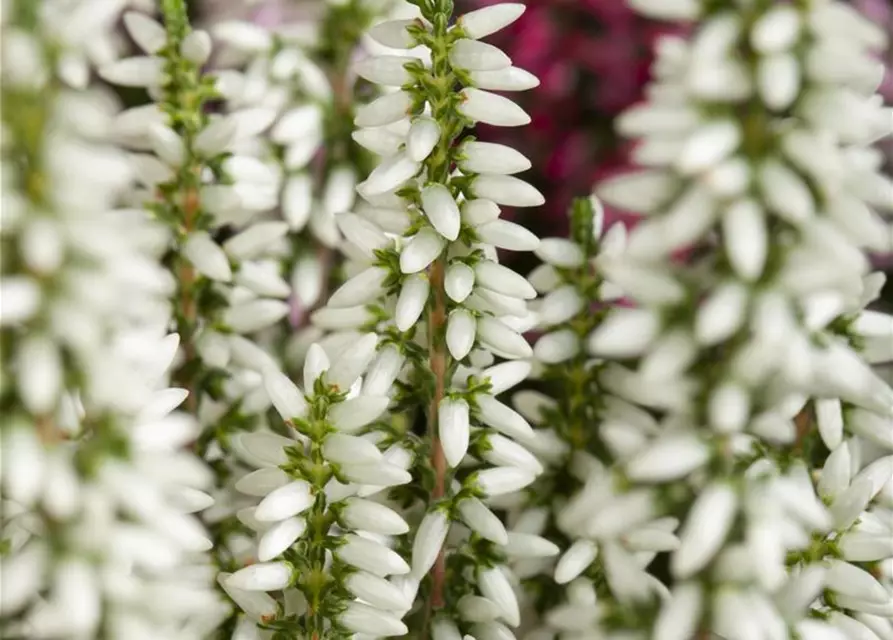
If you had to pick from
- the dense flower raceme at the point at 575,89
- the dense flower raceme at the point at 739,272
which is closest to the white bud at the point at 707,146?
the dense flower raceme at the point at 739,272

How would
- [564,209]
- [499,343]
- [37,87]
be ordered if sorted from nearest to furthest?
[37,87] → [499,343] → [564,209]

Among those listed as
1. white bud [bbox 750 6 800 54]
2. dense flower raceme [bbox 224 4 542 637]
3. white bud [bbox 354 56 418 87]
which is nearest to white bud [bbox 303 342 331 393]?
dense flower raceme [bbox 224 4 542 637]

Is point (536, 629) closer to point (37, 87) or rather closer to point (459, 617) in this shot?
point (459, 617)

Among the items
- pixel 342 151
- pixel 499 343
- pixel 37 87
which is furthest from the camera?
pixel 342 151

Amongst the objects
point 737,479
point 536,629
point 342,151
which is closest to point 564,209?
point 342,151

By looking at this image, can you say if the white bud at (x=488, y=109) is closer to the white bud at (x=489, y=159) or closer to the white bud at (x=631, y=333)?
the white bud at (x=489, y=159)

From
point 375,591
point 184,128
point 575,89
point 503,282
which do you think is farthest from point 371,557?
point 575,89

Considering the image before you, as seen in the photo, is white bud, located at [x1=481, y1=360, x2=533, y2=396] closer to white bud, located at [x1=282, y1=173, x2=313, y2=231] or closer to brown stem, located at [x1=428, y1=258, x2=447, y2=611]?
brown stem, located at [x1=428, y1=258, x2=447, y2=611]
